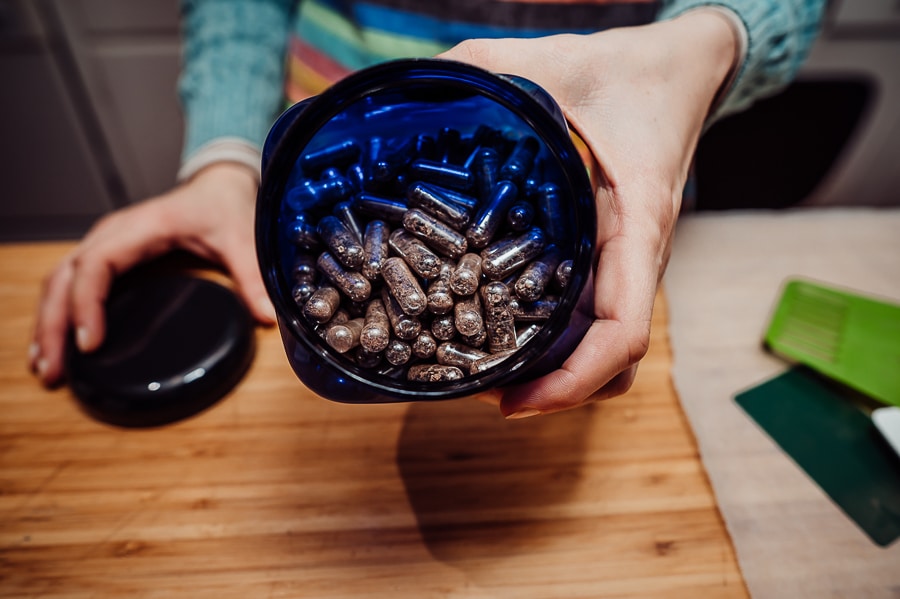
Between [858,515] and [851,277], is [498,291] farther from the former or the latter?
[851,277]

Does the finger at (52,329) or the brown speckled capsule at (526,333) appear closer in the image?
the brown speckled capsule at (526,333)

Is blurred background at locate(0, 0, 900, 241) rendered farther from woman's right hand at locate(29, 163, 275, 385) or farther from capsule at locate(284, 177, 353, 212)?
capsule at locate(284, 177, 353, 212)

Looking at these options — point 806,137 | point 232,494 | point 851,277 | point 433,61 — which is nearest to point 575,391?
point 433,61

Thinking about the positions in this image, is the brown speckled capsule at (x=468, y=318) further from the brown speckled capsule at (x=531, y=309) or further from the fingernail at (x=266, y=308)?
the fingernail at (x=266, y=308)

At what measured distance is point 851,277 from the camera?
3.31 ft

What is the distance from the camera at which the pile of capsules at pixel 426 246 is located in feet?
1.85

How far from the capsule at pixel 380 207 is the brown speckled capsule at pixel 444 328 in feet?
0.42

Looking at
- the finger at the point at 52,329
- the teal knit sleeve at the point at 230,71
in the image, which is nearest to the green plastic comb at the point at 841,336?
the teal knit sleeve at the point at 230,71

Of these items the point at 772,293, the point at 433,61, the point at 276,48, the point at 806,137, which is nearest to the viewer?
the point at 433,61

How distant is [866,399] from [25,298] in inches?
54.9

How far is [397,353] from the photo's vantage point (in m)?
0.55

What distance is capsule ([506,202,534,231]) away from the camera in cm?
59

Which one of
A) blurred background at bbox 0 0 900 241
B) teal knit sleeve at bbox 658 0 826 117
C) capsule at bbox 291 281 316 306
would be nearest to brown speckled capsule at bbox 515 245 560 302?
capsule at bbox 291 281 316 306

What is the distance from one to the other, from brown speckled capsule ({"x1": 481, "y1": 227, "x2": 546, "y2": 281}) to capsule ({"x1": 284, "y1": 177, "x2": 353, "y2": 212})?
17 centimetres
